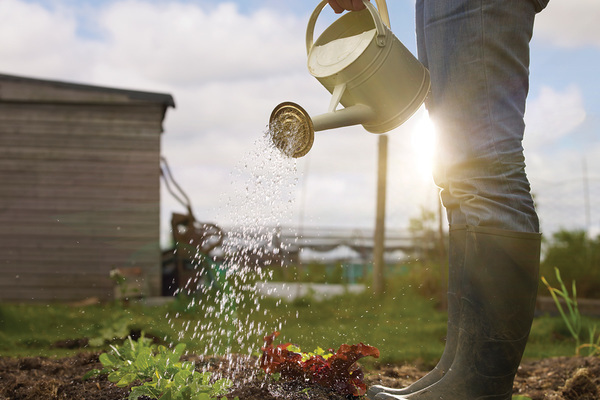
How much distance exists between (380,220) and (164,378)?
4.50m

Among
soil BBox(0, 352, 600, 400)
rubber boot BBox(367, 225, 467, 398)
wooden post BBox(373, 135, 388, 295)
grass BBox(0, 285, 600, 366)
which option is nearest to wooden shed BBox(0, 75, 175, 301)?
grass BBox(0, 285, 600, 366)

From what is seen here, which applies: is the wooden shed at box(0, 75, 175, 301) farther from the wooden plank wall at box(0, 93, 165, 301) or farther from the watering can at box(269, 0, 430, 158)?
the watering can at box(269, 0, 430, 158)

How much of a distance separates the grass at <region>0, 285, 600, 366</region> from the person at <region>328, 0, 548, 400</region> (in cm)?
107

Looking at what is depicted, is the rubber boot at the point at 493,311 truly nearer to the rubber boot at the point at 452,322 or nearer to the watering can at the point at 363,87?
the rubber boot at the point at 452,322

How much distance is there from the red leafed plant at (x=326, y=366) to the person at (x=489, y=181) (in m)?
0.29

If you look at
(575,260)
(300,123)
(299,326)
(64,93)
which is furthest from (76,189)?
(300,123)

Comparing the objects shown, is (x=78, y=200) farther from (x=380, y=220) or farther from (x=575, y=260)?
(x=575, y=260)

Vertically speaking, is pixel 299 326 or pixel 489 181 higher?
pixel 489 181

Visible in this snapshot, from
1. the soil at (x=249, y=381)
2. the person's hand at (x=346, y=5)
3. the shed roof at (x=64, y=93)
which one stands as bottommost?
the soil at (x=249, y=381)

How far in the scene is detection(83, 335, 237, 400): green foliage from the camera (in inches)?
60.3

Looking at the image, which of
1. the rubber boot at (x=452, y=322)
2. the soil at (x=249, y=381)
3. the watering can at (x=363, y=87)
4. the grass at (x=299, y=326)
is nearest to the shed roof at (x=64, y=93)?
the grass at (x=299, y=326)

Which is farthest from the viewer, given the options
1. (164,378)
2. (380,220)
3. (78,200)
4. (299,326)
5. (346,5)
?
(78,200)

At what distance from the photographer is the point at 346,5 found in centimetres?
214

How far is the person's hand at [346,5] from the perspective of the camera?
210cm
